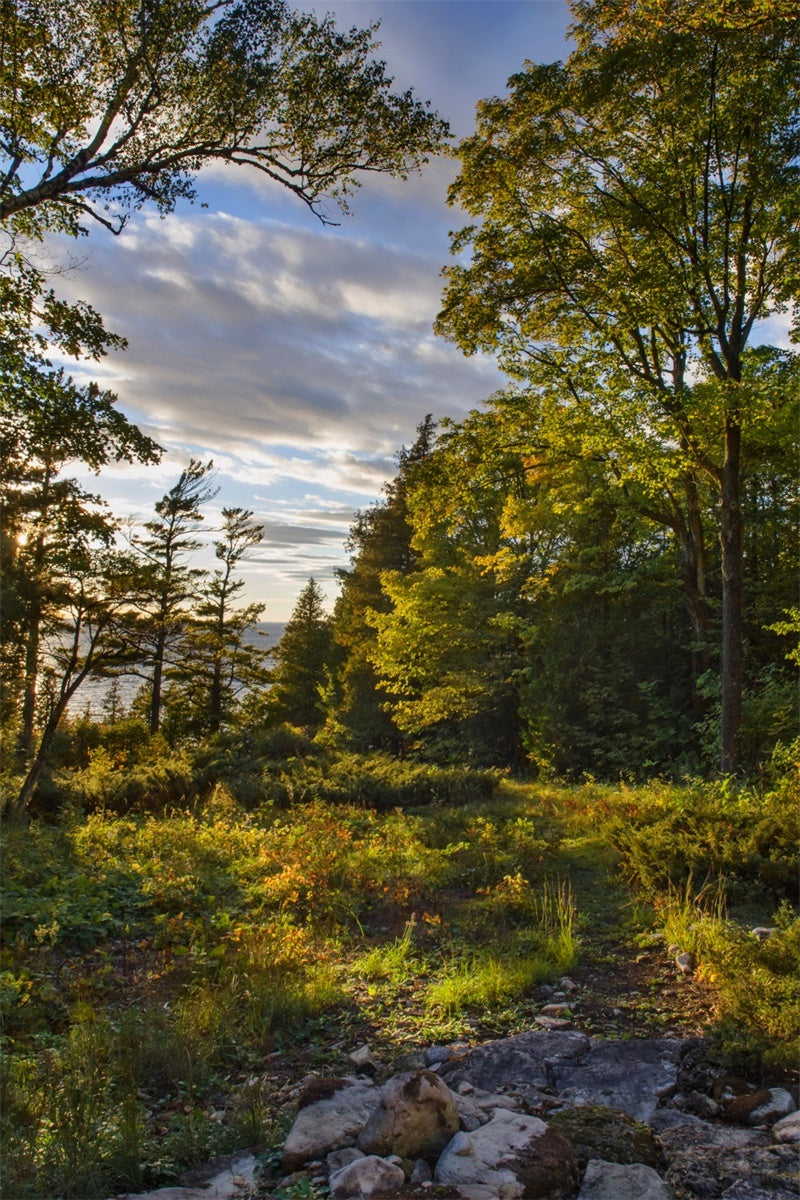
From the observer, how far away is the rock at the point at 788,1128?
2.91m

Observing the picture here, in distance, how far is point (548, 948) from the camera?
5.55 metres

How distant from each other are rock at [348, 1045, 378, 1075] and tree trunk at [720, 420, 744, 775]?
9208 mm

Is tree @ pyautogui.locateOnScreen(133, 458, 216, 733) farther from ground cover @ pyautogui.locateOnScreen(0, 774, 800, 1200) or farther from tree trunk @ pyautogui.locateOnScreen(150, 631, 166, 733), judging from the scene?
ground cover @ pyautogui.locateOnScreen(0, 774, 800, 1200)

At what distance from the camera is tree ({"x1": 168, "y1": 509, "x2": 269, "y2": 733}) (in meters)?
28.2

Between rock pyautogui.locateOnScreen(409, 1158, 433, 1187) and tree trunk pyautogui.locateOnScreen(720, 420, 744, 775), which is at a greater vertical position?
tree trunk pyautogui.locateOnScreen(720, 420, 744, 775)

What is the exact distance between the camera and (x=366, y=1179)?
2.63 meters

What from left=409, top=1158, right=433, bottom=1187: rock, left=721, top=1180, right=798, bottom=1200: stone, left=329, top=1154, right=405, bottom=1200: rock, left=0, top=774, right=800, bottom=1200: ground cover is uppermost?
left=721, top=1180, right=798, bottom=1200: stone

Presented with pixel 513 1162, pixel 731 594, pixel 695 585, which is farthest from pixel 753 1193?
pixel 695 585

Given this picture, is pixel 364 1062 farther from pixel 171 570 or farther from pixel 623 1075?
pixel 171 570

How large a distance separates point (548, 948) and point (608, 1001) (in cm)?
79

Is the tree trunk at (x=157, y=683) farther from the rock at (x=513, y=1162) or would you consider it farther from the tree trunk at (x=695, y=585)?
the rock at (x=513, y=1162)

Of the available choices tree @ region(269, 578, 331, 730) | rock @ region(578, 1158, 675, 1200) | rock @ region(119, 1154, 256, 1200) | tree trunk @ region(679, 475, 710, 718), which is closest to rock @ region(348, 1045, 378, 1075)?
rock @ region(119, 1154, 256, 1200)

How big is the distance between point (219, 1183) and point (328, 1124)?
51 centimetres

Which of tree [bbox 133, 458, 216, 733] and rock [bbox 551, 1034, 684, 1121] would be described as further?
tree [bbox 133, 458, 216, 733]
